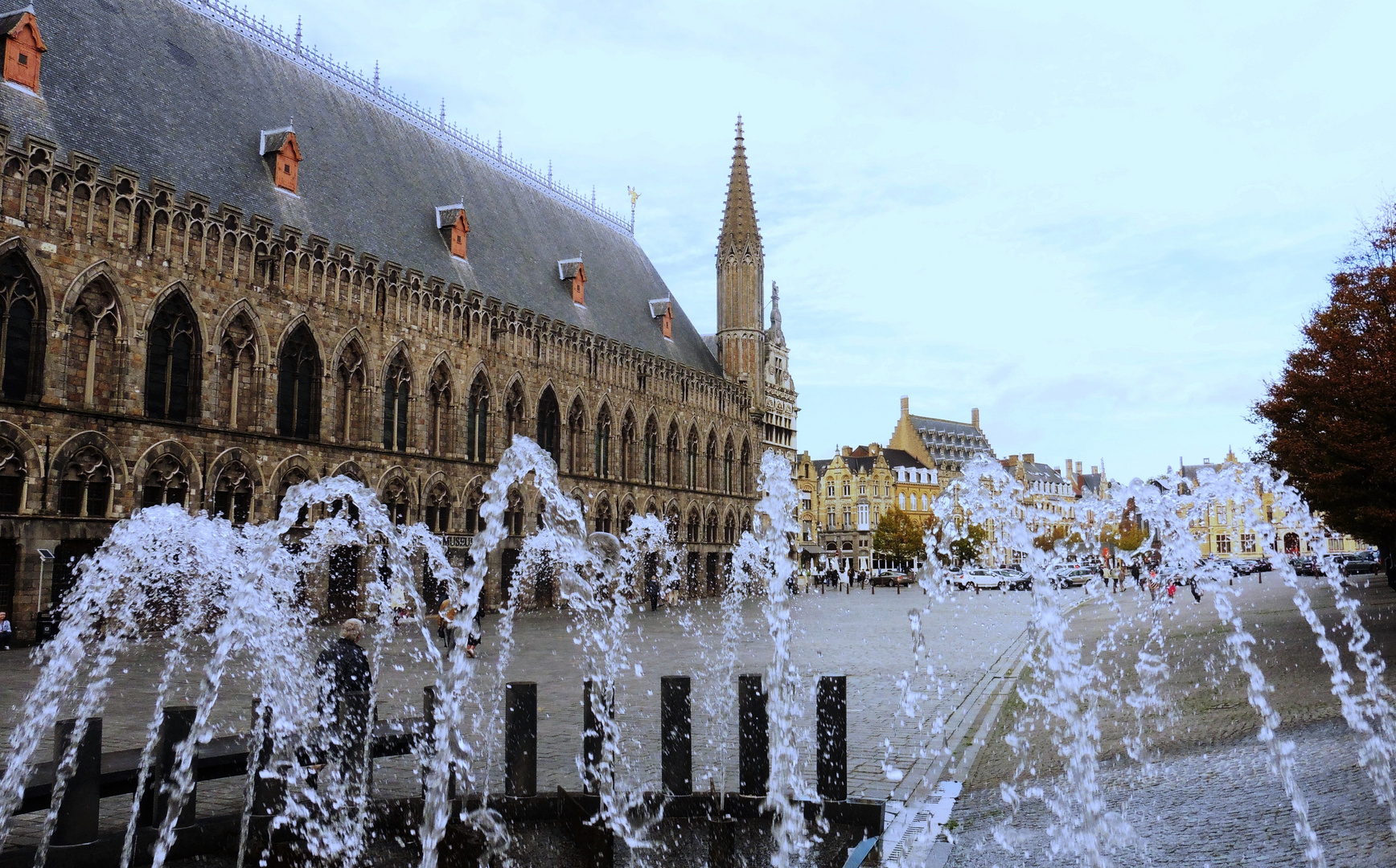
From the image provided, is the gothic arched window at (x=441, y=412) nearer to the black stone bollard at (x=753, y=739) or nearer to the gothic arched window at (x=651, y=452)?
the gothic arched window at (x=651, y=452)

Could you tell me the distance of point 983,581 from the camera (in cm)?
6806

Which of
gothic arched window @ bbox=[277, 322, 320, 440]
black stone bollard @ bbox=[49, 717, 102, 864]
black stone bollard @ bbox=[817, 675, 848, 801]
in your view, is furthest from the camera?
gothic arched window @ bbox=[277, 322, 320, 440]

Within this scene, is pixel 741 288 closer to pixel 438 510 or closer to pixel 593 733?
pixel 438 510

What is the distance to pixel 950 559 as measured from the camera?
314 feet

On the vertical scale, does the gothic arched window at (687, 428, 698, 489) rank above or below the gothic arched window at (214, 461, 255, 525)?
above

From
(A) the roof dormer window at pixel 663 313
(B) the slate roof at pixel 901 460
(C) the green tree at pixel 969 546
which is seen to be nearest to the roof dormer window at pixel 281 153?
(A) the roof dormer window at pixel 663 313

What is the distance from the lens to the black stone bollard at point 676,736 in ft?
28.2

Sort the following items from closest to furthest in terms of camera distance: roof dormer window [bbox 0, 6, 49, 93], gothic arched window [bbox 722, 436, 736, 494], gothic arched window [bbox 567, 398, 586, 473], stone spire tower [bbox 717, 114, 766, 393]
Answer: roof dormer window [bbox 0, 6, 49, 93]
gothic arched window [bbox 567, 398, 586, 473]
gothic arched window [bbox 722, 436, 736, 494]
stone spire tower [bbox 717, 114, 766, 393]

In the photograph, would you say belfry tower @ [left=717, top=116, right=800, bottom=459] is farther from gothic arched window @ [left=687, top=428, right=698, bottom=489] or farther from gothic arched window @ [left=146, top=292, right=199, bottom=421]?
gothic arched window @ [left=146, top=292, right=199, bottom=421]

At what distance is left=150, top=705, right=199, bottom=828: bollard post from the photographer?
7.24 m

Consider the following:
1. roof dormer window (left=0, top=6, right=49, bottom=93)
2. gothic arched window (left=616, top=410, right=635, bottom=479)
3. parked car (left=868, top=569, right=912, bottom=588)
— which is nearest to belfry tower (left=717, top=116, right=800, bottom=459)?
gothic arched window (left=616, top=410, right=635, bottom=479)

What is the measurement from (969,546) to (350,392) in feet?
264

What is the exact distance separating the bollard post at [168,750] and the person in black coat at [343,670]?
5.18 ft

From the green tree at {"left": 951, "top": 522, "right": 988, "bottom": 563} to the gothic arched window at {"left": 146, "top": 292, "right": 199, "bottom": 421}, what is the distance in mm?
81695
